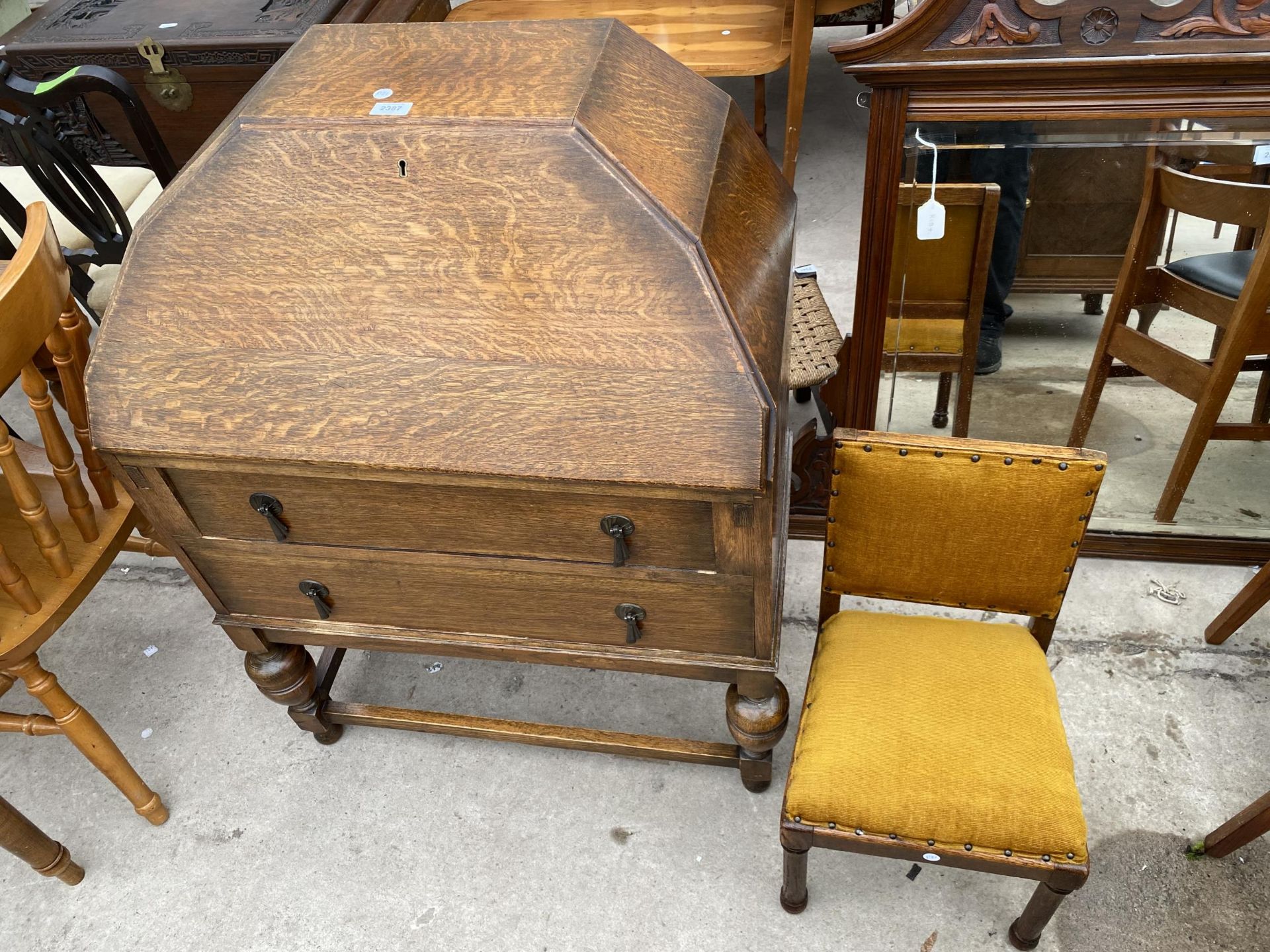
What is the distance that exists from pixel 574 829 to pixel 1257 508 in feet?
6.07

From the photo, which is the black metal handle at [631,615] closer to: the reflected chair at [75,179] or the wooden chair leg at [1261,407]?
the reflected chair at [75,179]

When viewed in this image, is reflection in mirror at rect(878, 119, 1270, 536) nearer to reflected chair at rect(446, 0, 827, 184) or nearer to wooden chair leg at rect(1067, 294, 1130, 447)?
wooden chair leg at rect(1067, 294, 1130, 447)

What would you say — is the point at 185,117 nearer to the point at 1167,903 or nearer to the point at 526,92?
the point at 526,92

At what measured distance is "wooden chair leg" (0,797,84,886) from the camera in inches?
63.1

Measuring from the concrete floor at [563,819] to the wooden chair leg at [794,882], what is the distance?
4 cm

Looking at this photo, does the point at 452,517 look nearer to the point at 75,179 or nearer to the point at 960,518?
the point at 960,518

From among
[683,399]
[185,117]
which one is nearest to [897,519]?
[683,399]

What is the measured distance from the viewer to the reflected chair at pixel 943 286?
5.96 feet

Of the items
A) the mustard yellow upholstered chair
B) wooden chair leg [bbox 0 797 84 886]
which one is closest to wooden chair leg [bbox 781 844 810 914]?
the mustard yellow upholstered chair

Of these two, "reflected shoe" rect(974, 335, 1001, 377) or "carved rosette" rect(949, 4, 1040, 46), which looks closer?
"carved rosette" rect(949, 4, 1040, 46)

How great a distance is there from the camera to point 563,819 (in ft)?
6.15

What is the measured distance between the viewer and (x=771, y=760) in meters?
1.89

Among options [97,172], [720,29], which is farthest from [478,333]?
[720,29]

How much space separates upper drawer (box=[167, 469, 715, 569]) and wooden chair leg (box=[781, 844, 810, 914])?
564 mm
